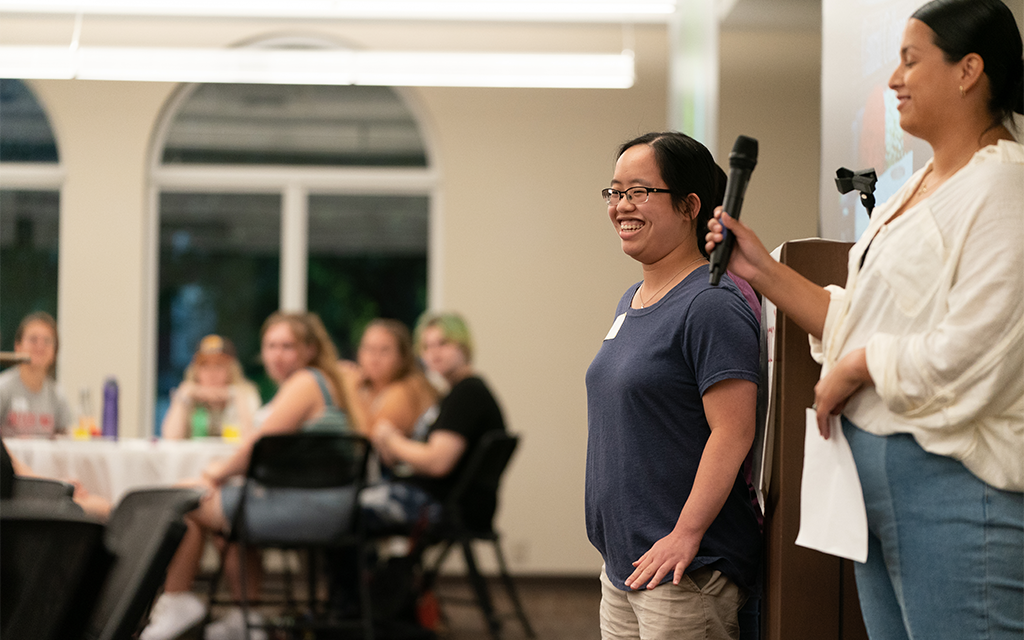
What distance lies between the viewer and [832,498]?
1206 mm

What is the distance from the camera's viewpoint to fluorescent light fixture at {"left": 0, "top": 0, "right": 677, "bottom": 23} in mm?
5012

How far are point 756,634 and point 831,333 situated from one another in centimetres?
54

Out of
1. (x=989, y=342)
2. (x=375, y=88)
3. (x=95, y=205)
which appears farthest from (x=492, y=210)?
(x=989, y=342)

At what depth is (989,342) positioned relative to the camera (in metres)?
1.08

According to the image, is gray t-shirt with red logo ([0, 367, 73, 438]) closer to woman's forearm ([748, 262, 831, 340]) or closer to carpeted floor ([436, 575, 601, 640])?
carpeted floor ([436, 575, 601, 640])

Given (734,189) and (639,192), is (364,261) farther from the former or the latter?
(734,189)

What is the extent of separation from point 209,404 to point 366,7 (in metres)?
2.37

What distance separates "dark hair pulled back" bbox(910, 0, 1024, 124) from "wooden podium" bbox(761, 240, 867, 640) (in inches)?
16.8

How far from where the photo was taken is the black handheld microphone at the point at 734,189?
124cm

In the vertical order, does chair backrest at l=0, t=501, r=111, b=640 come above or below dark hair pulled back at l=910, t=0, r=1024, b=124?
below

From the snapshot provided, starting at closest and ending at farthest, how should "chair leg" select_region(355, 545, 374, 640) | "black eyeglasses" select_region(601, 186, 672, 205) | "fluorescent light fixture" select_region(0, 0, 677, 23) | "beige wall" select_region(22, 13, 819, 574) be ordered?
"black eyeglasses" select_region(601, 186, 672, 205), "chair leg" select_region(355, 545, 374, 640), "fluorescent light fixture" select_region(0, 0, 677, 23), "beige wall" select_region(22, 13, 819, 574)

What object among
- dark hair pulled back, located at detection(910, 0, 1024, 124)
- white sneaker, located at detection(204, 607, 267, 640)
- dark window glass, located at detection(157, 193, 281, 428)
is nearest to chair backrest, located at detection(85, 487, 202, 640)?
dark hair pulled back, located at detection(910, 0, 1024, 124)

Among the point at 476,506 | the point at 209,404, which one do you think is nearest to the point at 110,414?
the point at 209,404

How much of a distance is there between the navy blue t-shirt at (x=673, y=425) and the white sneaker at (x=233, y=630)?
273cm
